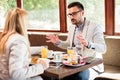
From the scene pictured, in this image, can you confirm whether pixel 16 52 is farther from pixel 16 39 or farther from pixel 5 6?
pixel 5 6

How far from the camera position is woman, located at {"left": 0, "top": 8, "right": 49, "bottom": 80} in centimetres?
185

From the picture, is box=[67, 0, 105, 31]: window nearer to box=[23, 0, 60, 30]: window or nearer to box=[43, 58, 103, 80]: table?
box=[23, 0, 60, 30]: window

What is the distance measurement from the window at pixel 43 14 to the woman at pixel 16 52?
2212 millimetres

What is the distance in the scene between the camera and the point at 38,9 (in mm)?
4457

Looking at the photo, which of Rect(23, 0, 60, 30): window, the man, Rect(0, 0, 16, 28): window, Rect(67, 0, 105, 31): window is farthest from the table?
Rect(0, 0, 16, 28): window

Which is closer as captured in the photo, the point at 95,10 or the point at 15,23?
the point at 15,23

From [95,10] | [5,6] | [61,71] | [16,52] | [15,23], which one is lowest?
[61,71]

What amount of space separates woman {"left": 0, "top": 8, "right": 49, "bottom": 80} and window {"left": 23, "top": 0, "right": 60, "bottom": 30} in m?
2.21

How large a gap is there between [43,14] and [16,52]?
2.62 metres

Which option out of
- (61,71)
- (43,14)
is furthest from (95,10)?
(61,71)

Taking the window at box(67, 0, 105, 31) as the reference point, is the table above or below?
below

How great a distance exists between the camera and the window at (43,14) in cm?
422

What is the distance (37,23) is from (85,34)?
193cm

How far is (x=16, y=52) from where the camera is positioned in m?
1.85
